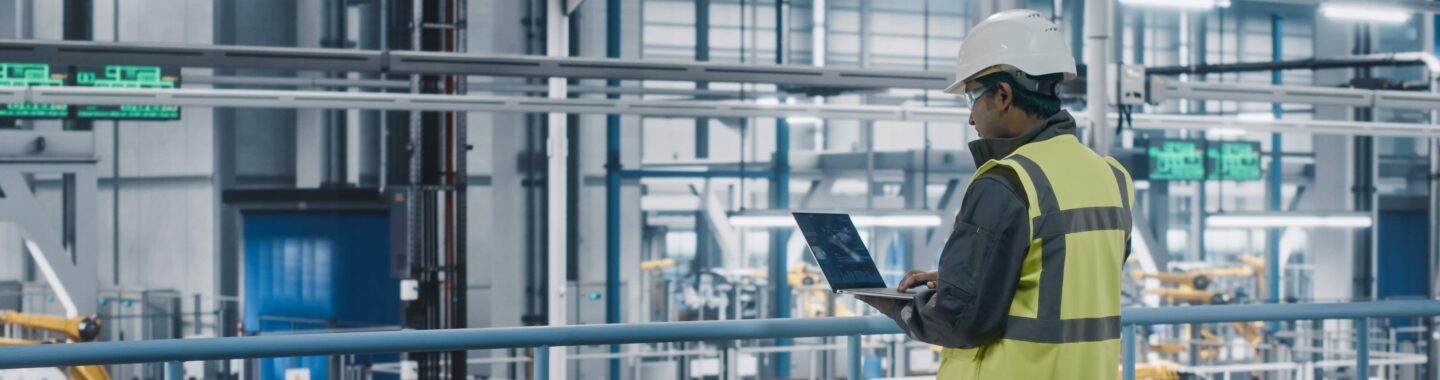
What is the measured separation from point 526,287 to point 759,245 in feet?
40.8

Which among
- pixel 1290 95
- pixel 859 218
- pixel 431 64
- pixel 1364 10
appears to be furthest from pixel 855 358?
pixel 859 218

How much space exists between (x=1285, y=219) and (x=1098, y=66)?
10.7 m

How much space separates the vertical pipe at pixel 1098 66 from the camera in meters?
4.86

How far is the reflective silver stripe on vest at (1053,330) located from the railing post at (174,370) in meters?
1.82

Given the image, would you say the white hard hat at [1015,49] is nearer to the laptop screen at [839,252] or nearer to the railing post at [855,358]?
the laptop screen at [839,252]

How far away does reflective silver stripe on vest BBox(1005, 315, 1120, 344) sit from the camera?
2.00 meters

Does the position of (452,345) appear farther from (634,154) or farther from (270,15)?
(270,15)

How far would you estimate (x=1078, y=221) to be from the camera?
6.54 ft

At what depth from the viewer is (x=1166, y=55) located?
91.0 feet

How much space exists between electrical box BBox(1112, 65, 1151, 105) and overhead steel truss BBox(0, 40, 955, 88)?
0.96 meters

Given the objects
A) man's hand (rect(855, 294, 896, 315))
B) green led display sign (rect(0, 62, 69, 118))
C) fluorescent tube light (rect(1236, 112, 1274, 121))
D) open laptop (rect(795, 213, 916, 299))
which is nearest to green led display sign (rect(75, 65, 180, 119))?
green led display sign (rect(0, 62, 69, 118))

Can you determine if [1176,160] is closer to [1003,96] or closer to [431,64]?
[431,64]

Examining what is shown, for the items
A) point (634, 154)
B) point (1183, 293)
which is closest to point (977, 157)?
point (1183, 293)

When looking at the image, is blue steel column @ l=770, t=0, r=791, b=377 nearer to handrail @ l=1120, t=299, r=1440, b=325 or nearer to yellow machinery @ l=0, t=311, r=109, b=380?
yellow machinery @ l=0, t=311, r=109, b=380
